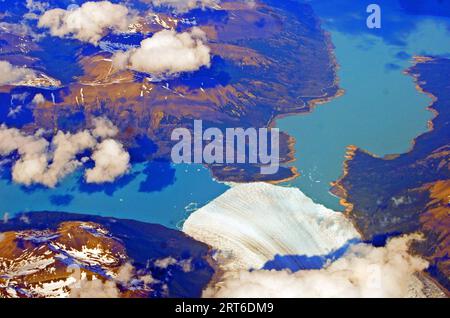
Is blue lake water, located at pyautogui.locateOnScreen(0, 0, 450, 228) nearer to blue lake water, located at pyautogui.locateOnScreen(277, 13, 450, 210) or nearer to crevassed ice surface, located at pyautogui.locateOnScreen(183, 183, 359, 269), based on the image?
blue lake water, located at pyautogui.locateOnScreen(277, 13, 450, 210)

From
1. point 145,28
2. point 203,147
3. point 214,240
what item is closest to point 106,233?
point 214,240

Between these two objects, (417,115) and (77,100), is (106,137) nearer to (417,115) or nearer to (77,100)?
(77,100)

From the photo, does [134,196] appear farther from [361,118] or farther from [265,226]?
[361,118]

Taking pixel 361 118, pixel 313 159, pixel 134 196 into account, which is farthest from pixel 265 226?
pixel 361 118

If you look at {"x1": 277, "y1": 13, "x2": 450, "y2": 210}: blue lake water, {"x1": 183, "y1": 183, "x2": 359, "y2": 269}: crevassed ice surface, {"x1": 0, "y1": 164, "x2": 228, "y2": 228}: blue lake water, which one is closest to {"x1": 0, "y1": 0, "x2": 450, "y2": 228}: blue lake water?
{"x1": 0, "y1": 164, "x2": 228, "y2": 228}: blue lake water

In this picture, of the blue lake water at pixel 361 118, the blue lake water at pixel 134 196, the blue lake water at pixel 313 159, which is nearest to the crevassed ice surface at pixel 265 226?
the blue lake water at pixel 313 159

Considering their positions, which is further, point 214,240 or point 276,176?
point 276,176
